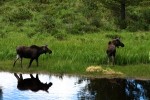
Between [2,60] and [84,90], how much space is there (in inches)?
333

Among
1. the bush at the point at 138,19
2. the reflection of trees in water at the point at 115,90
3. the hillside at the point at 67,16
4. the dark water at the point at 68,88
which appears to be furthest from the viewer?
the bush at the point at 138,19

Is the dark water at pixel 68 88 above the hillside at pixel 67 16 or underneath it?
underneath

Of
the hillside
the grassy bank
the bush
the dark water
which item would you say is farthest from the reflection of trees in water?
the bush

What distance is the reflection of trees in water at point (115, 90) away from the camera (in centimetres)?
1831

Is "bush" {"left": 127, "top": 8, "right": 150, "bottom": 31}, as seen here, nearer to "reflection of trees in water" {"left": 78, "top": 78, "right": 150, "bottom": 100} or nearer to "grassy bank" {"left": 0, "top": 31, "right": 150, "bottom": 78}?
"grassy bank" {"left": 0, "top": 31, "right": 150, "bottom": 78}

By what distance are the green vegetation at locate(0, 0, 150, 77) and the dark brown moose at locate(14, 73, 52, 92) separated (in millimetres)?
2193

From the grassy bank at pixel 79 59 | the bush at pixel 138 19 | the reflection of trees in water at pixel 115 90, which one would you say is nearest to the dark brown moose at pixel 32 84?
Result: the reflection of trees in water at pixel 115 90

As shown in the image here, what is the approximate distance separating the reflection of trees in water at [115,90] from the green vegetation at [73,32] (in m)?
2.02

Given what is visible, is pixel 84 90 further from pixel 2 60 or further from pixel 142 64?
pixel 2 60

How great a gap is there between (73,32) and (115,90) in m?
17.4


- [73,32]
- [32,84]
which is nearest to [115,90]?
[32,84]

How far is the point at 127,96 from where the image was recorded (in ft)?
60.8

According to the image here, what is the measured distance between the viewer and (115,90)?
64.7 feet

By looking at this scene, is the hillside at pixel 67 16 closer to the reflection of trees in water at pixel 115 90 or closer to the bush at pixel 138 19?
the bush at pixel 138 19
